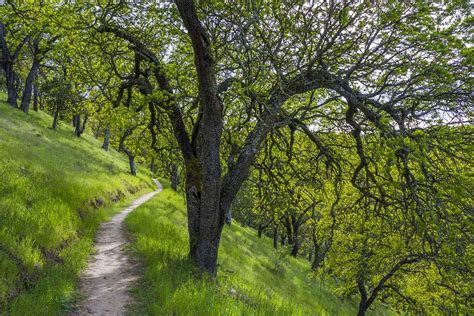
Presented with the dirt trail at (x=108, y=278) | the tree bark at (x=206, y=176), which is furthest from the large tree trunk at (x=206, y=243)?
the dirt trail at (x=108, y=278)

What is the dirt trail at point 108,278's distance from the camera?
17.8 feet

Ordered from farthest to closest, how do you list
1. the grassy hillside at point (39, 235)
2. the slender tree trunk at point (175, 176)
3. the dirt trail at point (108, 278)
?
the slender tree trunk at point (175, 176)
the dirt trail at point (108, 278)
the grassy hillside at point (39, 235)

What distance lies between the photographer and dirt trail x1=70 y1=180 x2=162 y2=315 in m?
5.43

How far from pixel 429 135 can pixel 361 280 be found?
14552 mm

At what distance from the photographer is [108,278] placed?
22.2 ft

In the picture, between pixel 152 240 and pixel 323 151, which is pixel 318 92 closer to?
pixel 323 151

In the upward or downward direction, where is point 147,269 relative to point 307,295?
upward

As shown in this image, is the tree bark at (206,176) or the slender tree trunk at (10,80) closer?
the tree bark at (206,176)

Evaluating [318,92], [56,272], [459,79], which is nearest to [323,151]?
[318,92]

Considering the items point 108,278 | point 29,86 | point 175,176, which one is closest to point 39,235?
point 108,278

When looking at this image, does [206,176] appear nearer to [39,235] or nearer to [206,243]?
[206,243]

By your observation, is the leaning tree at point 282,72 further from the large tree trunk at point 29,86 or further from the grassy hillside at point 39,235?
the large tree trunk at point 29,86

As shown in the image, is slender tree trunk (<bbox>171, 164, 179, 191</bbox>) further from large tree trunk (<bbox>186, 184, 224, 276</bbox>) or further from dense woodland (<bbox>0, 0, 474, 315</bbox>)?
large tree trunk (<bbox>186, 184, 224, 276</bbox>)

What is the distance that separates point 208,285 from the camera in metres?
6.46
